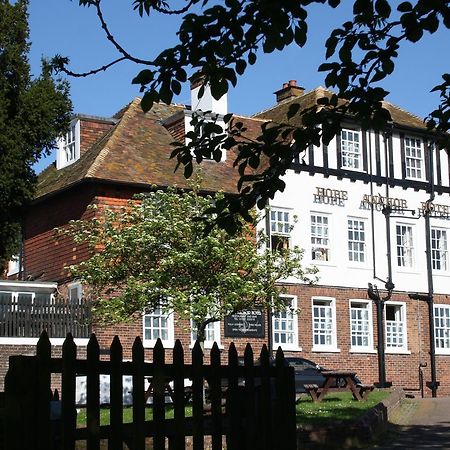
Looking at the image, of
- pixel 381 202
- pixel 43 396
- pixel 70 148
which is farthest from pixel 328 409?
pixel 70 148

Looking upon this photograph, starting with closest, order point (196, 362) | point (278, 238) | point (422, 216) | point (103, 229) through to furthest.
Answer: point (196, 362)
point (103, 229)
point (278, 238)
point (422, 216)

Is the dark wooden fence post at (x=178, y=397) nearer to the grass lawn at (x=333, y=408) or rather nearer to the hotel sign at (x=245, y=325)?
the grass lawn at (x=333, y=408)

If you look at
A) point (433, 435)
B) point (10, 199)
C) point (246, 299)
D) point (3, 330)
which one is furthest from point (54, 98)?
point (433, 435)

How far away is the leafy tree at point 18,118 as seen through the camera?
26.7 m

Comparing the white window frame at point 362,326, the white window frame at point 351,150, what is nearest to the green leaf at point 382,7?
the white window frame at point 362,326

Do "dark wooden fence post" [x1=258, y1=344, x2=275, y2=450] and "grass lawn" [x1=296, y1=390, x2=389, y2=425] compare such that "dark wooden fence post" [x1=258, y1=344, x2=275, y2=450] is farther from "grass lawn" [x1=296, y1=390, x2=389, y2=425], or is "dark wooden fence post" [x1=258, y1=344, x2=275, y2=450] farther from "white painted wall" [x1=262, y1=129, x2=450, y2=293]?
"white painted wall" [x1=262, y1=129, x2=450, y2=293]

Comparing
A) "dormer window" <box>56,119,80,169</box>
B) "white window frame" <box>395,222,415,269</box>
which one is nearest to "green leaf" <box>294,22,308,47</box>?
"dormer window" <box>56,119,80,169</box>

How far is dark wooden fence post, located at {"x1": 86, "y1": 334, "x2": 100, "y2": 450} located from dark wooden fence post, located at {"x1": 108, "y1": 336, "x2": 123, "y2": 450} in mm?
153

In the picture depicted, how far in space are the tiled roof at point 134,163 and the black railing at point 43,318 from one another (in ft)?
15.1

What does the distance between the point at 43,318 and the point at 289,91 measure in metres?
→ 17.4

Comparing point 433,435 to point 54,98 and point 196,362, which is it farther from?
point 54,98

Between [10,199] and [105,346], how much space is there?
493 cm

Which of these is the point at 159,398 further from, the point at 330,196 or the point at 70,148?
the point at 70,148

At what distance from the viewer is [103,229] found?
1011 inches
